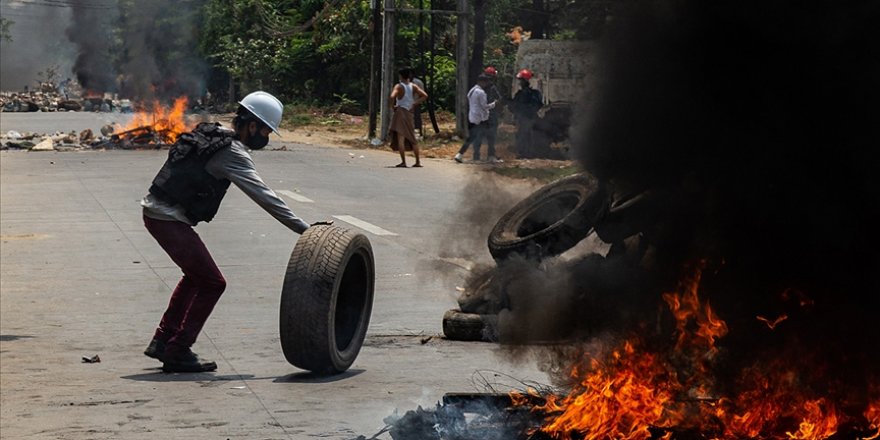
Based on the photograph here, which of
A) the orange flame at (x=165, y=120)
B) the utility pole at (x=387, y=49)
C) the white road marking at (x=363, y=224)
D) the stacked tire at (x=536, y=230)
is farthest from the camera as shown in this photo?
the orange flame at (x=165, y=120)

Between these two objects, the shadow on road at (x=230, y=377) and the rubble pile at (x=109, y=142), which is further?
the rubble pile at (x=109, y=142)

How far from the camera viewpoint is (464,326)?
9477 mm

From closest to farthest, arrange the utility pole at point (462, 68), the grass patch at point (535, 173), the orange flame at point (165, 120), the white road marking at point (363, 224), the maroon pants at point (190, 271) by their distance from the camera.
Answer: the maroon pants at point (190, 271), the grass patch at point (535, 173), the white road marking at point (363, 224), the utility pole at point (462, 68), the orange flame at point (165, 120)

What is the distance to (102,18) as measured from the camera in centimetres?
6669

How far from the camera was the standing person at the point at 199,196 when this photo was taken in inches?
326

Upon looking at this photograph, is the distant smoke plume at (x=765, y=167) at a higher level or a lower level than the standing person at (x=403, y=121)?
higher

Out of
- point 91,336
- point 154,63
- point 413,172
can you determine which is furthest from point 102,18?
point 91,336

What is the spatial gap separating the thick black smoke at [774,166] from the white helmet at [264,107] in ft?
11.0

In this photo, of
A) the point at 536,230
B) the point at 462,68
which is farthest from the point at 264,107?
the point at 462,68

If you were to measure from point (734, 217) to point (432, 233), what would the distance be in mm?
11088

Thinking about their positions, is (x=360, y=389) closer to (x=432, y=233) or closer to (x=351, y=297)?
(x=351, y=297)

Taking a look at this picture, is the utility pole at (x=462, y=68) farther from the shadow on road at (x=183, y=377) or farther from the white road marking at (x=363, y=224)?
the shadow on road at (x=183, y=377)

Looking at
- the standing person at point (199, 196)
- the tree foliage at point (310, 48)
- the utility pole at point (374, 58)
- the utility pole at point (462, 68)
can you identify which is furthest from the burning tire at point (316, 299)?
the tree foliage at point (310, 48)

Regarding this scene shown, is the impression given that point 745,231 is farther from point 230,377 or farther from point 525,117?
point 525,117
